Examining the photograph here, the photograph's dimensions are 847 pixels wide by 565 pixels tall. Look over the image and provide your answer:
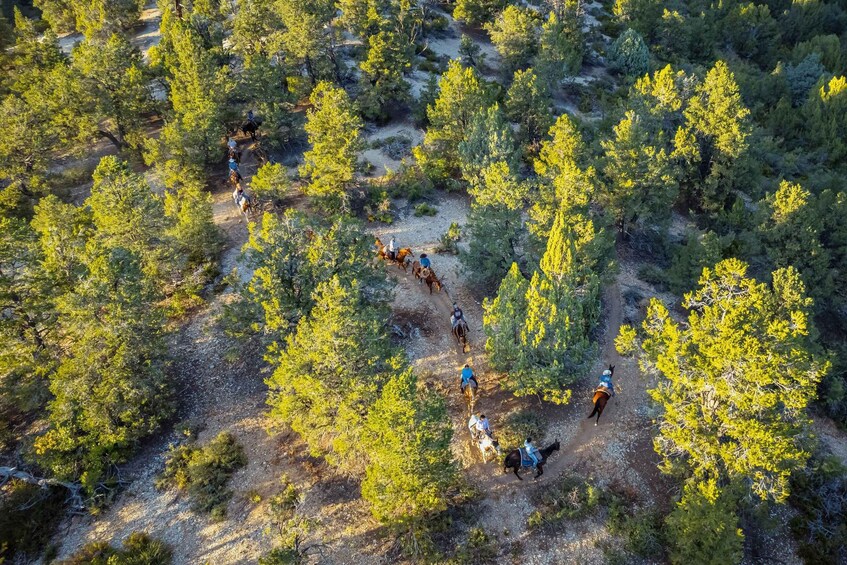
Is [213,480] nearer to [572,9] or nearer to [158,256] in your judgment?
[158,256]

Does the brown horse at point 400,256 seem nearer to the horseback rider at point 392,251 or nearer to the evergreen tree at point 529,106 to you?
the horseback rider at point 392,251

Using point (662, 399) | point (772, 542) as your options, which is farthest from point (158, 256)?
point (772, 542)

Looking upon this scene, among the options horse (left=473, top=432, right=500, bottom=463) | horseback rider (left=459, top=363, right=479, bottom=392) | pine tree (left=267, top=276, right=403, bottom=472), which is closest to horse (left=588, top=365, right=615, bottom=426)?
horse (left=473, top=432, right=500, bottom=463)

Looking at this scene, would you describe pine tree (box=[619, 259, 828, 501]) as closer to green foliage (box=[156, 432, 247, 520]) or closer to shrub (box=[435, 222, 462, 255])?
shrub (box=[435, 222, 462, 255])

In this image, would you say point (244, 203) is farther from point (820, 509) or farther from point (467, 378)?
point (820, 509)

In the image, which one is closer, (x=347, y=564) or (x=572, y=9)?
(x=347, y=564)

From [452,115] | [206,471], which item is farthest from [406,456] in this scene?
[452,115]
